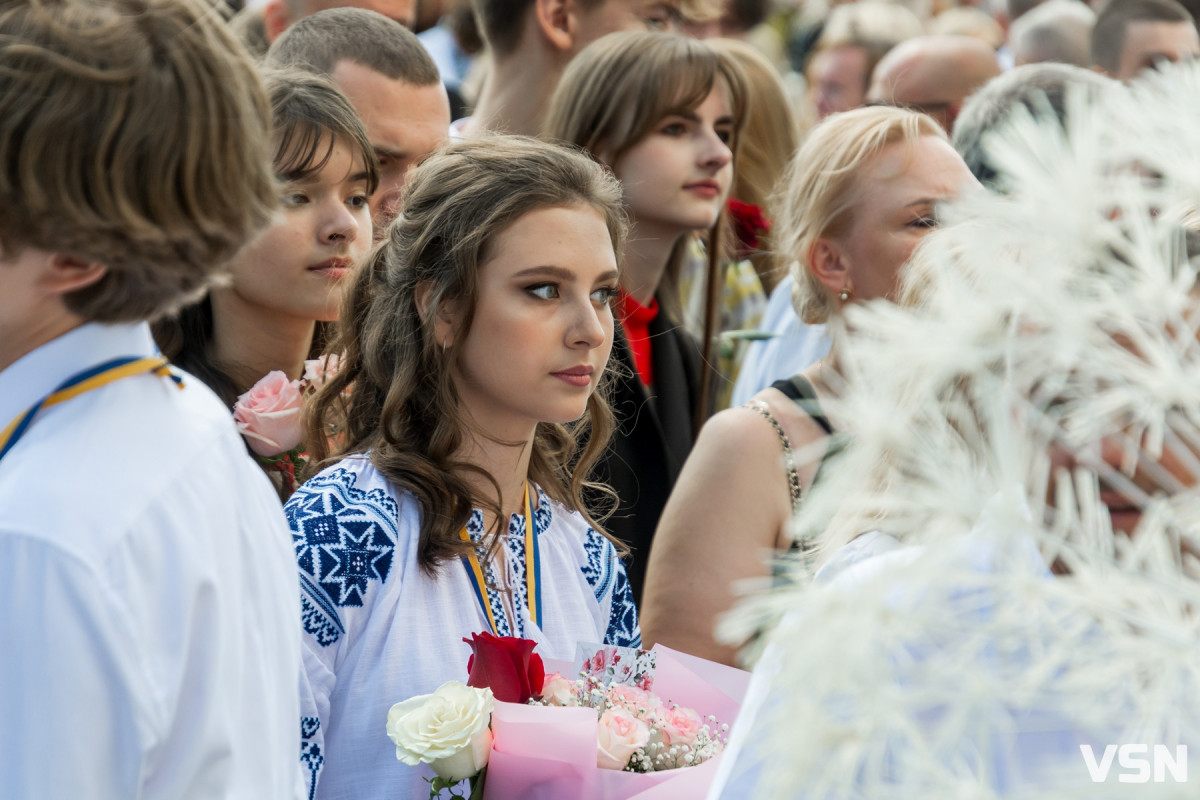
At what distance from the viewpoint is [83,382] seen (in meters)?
1.30

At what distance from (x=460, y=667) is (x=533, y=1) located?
2791 mm

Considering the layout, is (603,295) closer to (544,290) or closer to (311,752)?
(544,290)

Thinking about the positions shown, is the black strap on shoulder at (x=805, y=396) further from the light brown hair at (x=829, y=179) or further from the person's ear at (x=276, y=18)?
the person's ear at (x=276, y=18)

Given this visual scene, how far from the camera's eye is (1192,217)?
122 cm

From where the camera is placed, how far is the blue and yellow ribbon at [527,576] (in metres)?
2.36

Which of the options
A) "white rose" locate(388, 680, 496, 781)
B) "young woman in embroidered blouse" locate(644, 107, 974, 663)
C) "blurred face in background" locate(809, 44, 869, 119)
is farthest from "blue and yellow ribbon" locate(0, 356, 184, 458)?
"blurred face in background" locate(809, 44, 869, 119)

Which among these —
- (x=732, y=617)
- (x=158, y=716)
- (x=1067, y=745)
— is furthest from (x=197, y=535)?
(x=1067, y=745)

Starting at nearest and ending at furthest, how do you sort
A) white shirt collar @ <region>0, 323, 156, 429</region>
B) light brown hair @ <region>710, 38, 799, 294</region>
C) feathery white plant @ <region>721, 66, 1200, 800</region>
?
feathery white plant @ <region>721, 66, 1200, 800</region>, white shirt collar @ <region>0, 323, 156, 429</region>, light brown hair @ <region>710, 38, 799, 294</region>

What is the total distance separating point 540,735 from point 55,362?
3.07ft

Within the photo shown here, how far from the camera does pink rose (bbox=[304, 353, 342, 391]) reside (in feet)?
9.01

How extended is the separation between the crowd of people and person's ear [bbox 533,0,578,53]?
0.05 ft

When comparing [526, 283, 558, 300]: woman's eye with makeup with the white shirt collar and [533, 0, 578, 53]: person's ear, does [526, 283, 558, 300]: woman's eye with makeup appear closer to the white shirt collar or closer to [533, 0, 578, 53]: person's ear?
the white shirt collar

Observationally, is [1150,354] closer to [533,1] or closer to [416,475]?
[416,475]

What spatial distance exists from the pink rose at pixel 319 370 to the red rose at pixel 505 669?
3.06ft
